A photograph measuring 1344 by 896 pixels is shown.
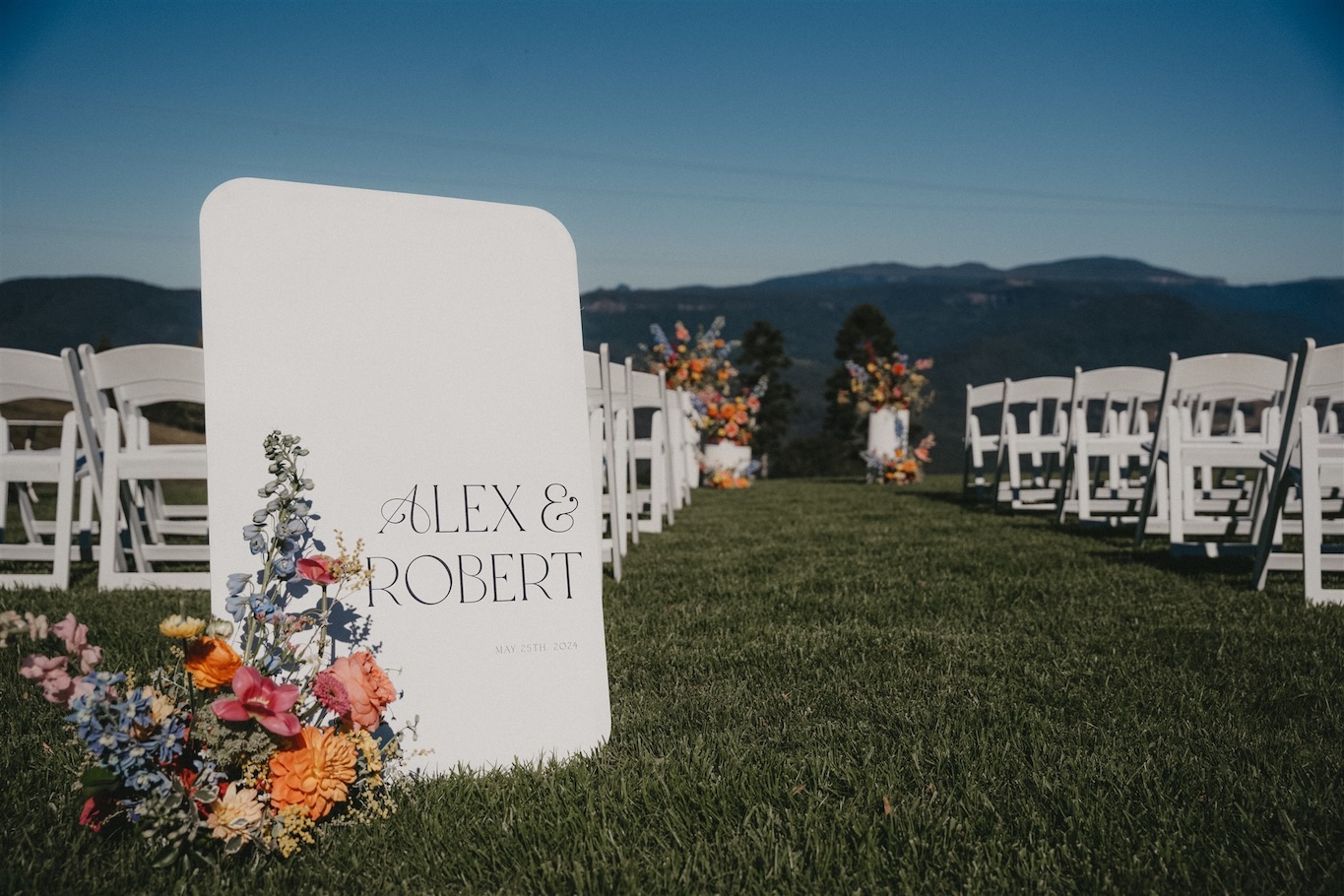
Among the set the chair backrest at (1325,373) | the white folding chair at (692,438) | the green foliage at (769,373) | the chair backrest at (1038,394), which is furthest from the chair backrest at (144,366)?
the green foliage at (769,373)

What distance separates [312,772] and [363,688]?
0.19 m

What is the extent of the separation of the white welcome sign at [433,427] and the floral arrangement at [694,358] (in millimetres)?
9006

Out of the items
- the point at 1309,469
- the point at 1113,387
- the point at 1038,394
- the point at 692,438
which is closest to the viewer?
the point at 1309,469

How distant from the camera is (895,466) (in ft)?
40.1

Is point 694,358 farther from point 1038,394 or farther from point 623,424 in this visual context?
point 623,424

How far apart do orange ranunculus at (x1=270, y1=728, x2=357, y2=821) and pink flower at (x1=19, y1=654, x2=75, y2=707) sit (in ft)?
1.16

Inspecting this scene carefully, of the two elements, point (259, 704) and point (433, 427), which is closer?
point (259, 704)

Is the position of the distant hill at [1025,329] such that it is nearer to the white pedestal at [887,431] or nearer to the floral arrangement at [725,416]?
the white pedestal at [887,431]

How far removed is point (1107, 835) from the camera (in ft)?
5.29

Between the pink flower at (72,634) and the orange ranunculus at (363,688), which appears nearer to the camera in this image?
the pink flower at (72,634)

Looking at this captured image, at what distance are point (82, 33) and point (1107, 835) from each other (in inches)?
3880

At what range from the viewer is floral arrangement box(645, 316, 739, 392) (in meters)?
11.4

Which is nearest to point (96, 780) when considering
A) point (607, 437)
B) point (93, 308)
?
point (607, 437)

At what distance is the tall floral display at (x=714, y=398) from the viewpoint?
11.4m
